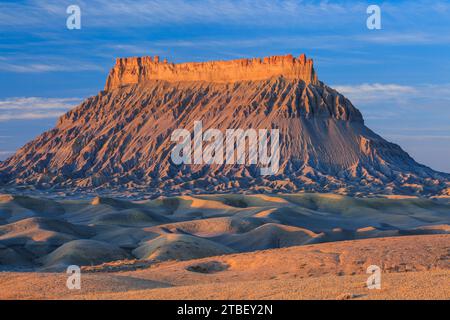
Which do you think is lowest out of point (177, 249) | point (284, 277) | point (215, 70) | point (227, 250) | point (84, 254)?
point (227, 250)

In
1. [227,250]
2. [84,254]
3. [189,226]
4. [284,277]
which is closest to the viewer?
[284,277]

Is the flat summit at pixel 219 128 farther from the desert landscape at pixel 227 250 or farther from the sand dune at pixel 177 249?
the sand dune at pixel 177 249

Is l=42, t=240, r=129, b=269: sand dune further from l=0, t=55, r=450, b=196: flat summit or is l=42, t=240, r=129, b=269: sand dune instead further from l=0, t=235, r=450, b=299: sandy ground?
l=0, t=55, r=450, b=196: flat summit

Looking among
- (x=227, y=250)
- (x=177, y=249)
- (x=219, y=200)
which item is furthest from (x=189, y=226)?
(x=219, y=200)

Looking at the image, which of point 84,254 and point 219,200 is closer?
point 84,254

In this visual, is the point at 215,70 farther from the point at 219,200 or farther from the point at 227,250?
the point at 227,250

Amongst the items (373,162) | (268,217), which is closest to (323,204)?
(268,217)

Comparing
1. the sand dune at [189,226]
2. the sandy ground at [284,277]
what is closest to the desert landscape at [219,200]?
the sandy ground at [284,277]
